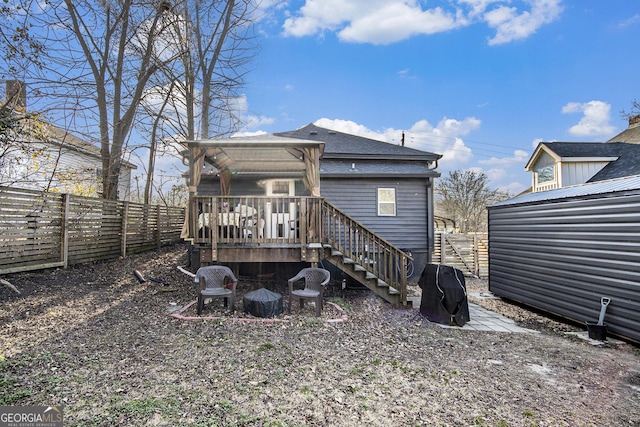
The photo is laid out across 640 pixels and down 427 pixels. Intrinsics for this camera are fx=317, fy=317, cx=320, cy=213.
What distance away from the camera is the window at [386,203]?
1042 cm

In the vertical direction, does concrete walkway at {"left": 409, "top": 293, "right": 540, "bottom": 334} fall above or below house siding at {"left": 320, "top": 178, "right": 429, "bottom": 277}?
below

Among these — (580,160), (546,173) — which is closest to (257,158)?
(546,173)

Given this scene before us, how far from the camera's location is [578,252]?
5.91 metres

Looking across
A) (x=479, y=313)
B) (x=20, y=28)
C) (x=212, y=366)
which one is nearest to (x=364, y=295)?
(x=479, y=313)

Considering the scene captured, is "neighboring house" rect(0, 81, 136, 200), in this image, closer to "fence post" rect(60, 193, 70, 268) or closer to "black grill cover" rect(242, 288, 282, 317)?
"fence post" rect(60, 193, 70, 268)

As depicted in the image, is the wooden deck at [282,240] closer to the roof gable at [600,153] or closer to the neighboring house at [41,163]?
the neighboring house at [41,163]

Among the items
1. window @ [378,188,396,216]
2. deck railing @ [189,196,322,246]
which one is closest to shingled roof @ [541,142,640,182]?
window @ [378,188,396,216]

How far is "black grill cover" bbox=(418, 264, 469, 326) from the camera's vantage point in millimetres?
5895

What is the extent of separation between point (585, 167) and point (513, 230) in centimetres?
843

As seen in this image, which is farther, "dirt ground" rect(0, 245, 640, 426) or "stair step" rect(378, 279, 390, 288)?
"stair step" rect(378, 279, 390, 288)

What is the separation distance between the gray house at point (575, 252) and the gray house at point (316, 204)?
9.03 ft

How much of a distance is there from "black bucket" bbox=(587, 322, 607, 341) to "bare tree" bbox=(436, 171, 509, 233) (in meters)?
16.0

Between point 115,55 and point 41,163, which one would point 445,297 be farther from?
point 115,55

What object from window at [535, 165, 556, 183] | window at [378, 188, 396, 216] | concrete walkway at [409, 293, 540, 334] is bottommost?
concrete walkway at [409, 293, 540, 334]
